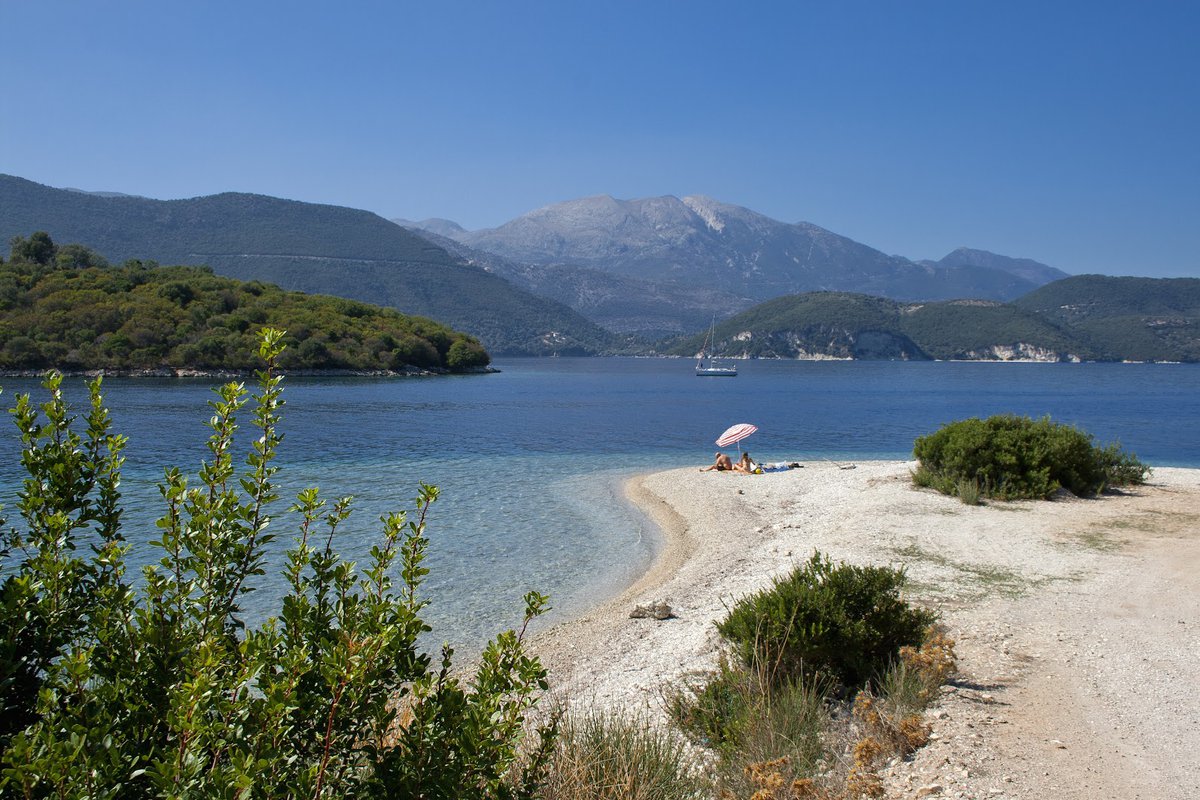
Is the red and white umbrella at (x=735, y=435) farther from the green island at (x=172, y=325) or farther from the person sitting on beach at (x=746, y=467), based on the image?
the green island at (x=172, y=325)

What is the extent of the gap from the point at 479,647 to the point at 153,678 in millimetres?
7422

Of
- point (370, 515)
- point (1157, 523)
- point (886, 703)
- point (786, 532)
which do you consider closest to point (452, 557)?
point (370, 515)

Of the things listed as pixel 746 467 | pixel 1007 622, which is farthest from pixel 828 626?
pixel 746 467

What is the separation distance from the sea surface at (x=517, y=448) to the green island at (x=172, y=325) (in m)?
8.21

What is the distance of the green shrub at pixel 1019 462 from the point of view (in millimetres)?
16484

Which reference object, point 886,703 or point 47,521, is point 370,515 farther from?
point 47,521

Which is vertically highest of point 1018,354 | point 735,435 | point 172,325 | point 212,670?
point 1018,354

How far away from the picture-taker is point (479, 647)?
9.59 m

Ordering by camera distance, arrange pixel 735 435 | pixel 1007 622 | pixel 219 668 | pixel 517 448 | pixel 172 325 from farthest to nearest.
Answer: pixel 172 325
pixel 517 448
pixel 735 435
pixel 1007 622
pixel 219 668

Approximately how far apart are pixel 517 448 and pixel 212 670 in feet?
99.7

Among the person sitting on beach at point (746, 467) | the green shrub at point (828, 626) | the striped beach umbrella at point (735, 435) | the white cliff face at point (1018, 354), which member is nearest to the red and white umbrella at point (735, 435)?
the striped beach umbrella at point (735, 435)

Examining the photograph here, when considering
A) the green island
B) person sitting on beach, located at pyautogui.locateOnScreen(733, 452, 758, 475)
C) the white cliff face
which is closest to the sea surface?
person sitting on beach, located at pyautogui.locateOnScreen(733, 452, 758, 475)

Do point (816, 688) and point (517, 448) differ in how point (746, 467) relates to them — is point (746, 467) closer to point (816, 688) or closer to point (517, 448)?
point (517, 448)

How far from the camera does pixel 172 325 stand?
267ft
